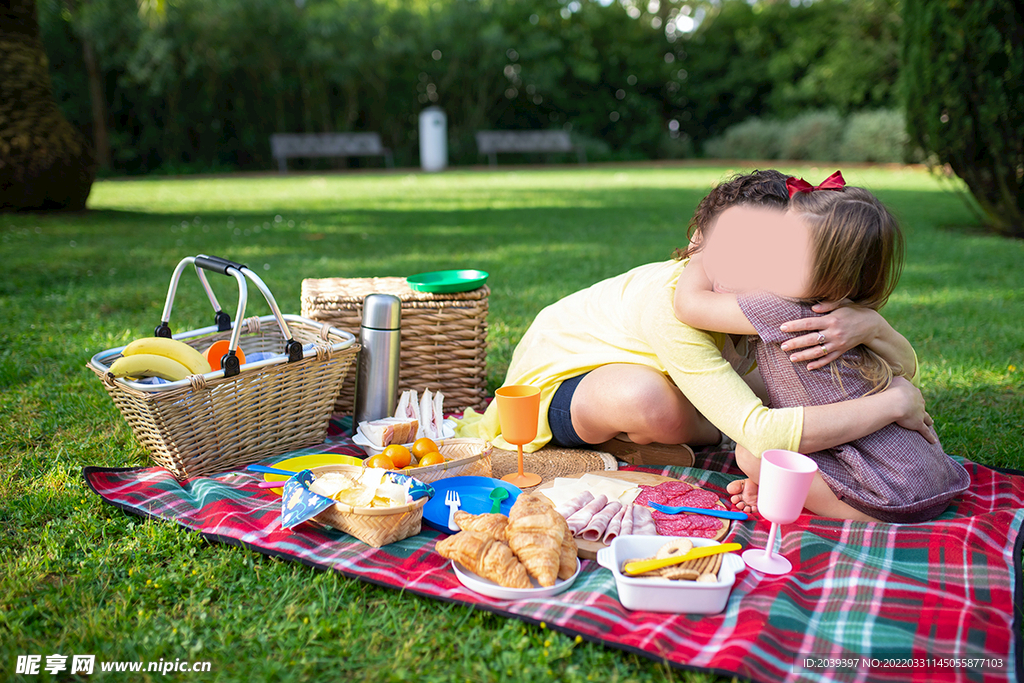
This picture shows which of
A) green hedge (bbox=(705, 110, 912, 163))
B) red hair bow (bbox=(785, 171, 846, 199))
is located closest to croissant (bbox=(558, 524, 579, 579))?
red hair bow (bbox=(785, 171, 846, 199))

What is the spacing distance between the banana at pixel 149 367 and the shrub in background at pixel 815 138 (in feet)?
61.1

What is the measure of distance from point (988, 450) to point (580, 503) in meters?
1.66

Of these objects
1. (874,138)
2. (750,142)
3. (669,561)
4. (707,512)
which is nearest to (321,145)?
(750,142)

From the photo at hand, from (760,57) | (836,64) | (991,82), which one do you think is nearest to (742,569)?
(991,82)

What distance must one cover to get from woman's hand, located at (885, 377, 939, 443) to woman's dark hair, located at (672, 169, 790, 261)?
0.60 metres

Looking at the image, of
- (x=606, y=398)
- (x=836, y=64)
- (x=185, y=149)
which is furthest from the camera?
(x=836, y=64)

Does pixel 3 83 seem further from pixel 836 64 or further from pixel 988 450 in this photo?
pixel 836 64

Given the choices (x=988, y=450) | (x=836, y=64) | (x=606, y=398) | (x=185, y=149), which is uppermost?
(x=836, y=64)

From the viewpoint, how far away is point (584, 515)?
6.53 ft

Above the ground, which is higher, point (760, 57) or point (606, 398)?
point (760, 57)

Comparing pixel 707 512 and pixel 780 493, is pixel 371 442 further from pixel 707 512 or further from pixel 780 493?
pixel 780 493

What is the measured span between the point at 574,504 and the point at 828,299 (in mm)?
902

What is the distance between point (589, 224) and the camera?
322 inches

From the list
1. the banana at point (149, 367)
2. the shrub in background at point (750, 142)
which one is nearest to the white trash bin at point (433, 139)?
the shrub in background at point (750, 142)
